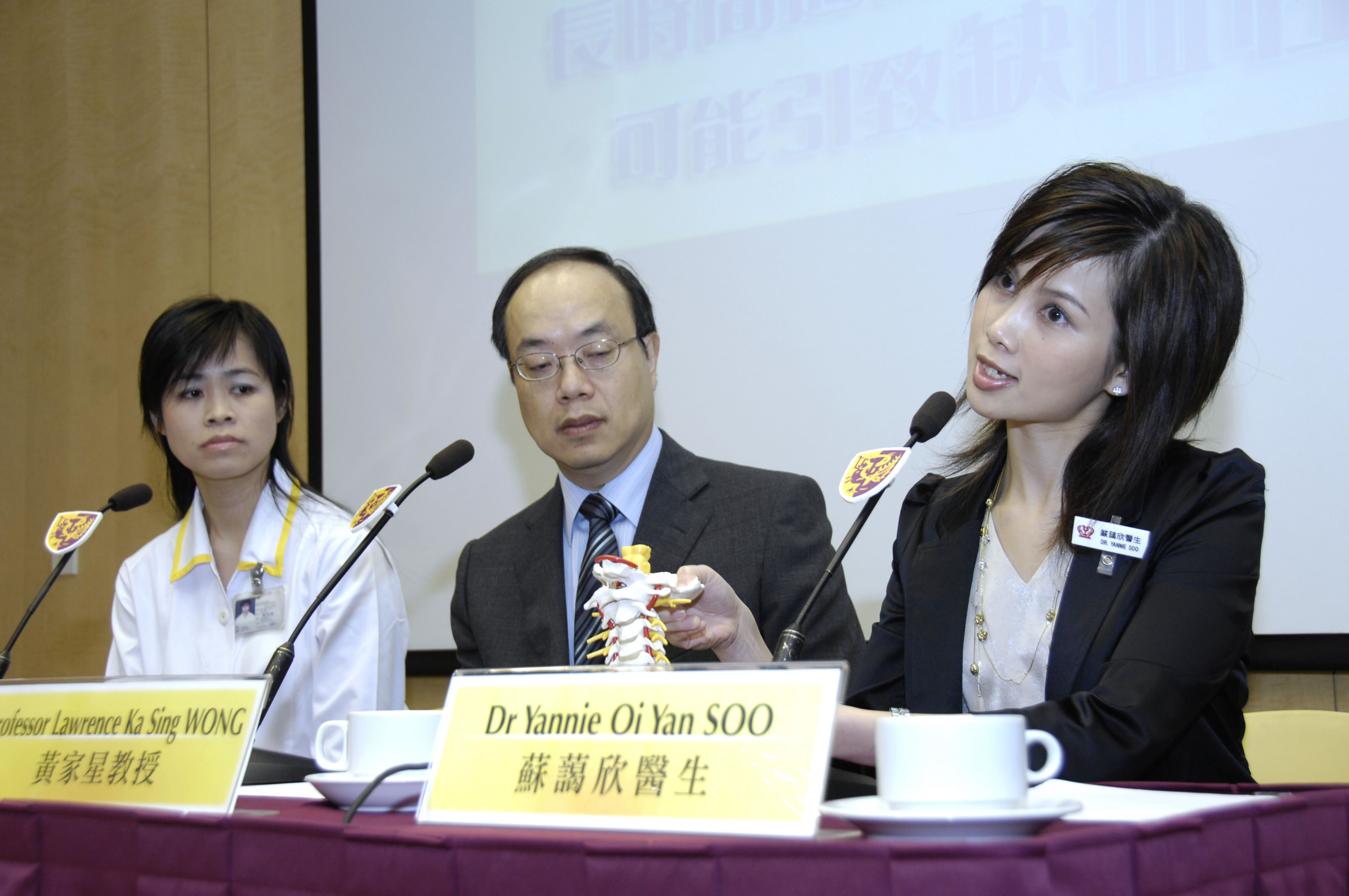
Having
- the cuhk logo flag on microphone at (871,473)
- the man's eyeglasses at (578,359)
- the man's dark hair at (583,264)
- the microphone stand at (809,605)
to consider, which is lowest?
the microphone stand at (809,605)

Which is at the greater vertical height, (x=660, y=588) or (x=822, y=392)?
(x=822, y=392)

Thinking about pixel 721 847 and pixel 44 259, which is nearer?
pixel 721 847

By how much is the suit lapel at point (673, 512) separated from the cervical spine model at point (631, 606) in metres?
0.78

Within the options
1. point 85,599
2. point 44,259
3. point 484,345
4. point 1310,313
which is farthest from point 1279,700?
point 44,259

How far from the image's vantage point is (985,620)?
1.36 meters

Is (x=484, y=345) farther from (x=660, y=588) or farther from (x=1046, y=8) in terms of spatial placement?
(x=660, y=588)

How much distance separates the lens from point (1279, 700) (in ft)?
6.22

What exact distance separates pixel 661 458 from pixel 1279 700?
1.15 m

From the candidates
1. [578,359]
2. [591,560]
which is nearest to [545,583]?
[591,560]

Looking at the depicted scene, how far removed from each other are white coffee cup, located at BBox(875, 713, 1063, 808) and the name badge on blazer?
66cm

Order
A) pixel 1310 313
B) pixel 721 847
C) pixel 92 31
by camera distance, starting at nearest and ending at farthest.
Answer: pixel 721 847
pixel 1310 313
pixel 92 31

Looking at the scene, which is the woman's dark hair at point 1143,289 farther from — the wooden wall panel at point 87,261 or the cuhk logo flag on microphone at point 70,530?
the wooden wall panel at point 87,261

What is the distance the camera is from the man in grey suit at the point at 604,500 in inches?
69.4

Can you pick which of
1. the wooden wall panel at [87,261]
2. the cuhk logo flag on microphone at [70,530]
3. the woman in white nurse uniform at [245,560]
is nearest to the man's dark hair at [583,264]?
→ the woman in white nurse uniform at [245,560]
